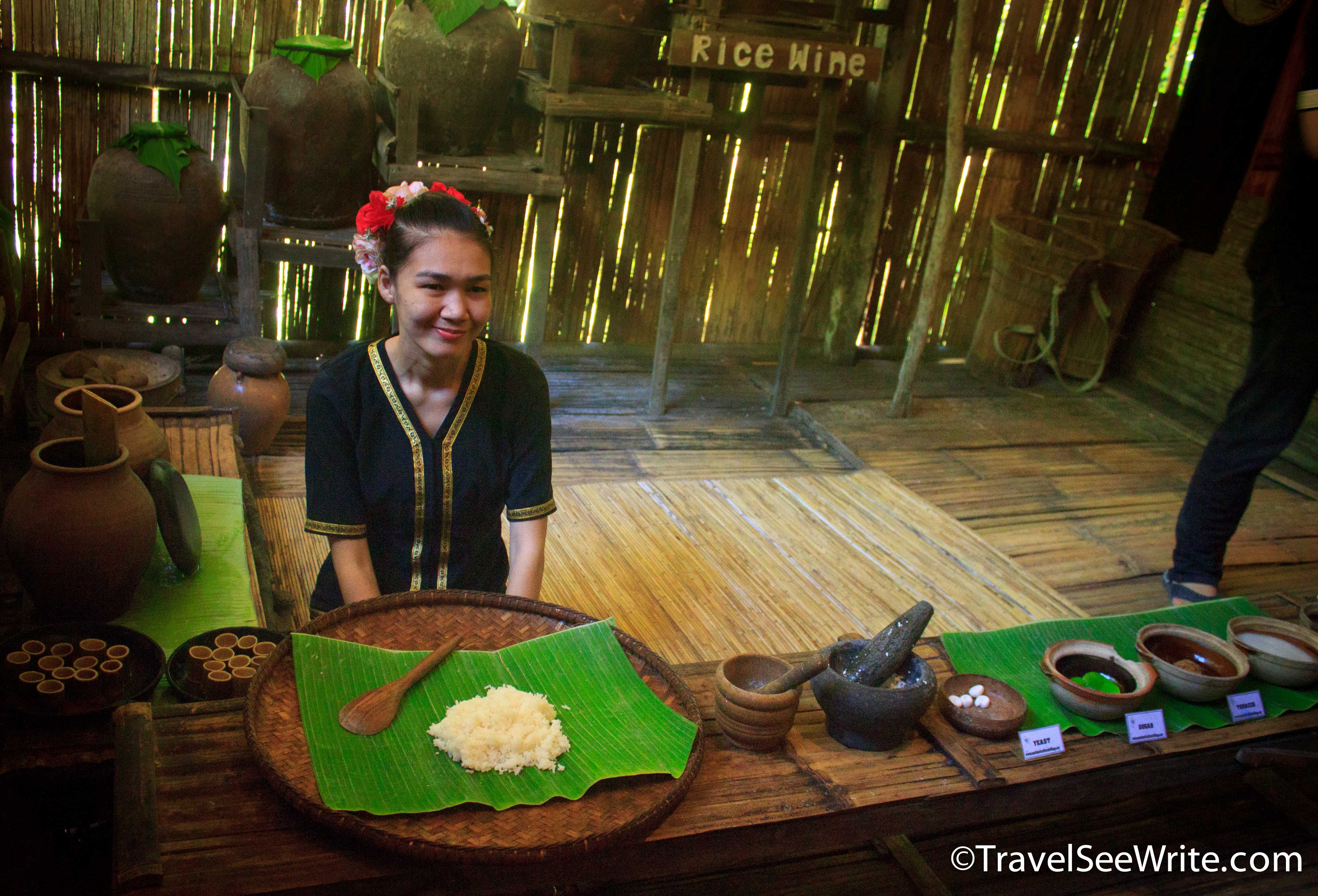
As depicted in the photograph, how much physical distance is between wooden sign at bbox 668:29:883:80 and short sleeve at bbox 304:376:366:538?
2.65m

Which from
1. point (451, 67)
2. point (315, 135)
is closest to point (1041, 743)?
point (451, 67)

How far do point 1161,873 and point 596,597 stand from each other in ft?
5.84

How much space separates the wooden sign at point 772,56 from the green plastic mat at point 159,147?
2.07m

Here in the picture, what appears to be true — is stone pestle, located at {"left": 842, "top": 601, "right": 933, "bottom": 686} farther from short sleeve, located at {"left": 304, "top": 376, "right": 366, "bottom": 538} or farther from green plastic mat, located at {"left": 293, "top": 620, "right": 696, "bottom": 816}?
short sleeve, located at {"left": 304, "top": 376, "right": 366, "bottom": 538}

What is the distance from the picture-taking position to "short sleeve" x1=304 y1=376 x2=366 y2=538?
2021 mm

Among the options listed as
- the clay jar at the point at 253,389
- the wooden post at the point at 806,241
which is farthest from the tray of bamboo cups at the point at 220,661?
the wooden post at the point at 806,241

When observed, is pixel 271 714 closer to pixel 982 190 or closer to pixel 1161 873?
pixel 1161 873

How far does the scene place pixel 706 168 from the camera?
5535 millimetres

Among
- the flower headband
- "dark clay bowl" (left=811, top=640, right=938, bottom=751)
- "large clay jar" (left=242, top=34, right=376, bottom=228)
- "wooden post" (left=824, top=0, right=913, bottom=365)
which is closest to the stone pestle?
"dark clay bowl" (left=811, top=640, right=938, bottom=751)

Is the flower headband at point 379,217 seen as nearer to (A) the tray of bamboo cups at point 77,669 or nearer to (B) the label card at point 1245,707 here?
(A) the tray of bamboo cups at point 77,669

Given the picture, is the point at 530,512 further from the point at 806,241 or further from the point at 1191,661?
the point at 806,241

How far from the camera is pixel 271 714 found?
1.48 meters

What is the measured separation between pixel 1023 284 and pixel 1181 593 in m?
2.76

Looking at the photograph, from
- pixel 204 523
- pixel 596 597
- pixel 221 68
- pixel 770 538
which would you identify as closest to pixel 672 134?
pixel 221 68
